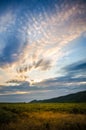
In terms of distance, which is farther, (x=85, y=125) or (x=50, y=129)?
(x=85, y=125)

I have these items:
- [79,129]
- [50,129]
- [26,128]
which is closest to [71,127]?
[79,129]

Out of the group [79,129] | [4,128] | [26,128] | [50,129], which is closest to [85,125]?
[79,129]

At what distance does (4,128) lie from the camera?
15.1m

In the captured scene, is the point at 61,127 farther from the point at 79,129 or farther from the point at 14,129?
the point at 14,129

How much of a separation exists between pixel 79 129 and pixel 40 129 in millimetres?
2667

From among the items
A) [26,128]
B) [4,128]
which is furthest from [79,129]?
[4,128]

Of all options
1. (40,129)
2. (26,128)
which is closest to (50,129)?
(40,129)

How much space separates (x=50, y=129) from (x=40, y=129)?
0.73 meters

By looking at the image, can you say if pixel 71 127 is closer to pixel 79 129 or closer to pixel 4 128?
pixel 79 129

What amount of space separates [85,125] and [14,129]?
17.0 ft

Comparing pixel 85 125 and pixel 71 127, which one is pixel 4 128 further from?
pixel 85 125

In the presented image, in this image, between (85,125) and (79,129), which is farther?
(85,125)

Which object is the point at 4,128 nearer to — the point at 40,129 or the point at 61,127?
the point at 40,129

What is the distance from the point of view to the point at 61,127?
15.2 meters
